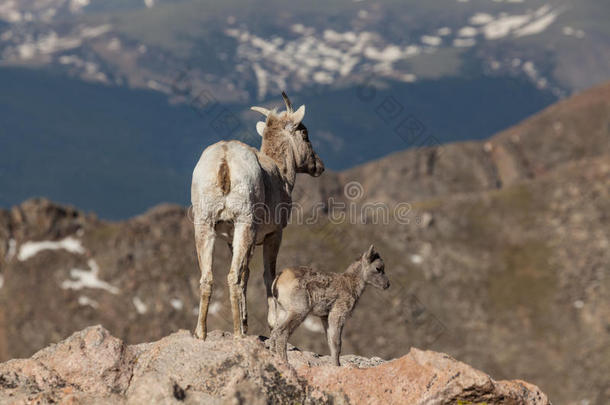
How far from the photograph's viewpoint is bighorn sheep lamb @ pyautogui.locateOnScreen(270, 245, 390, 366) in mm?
18922

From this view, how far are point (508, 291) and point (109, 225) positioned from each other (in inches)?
3329

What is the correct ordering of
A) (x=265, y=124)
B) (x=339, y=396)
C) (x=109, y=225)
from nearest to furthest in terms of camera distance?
(x=339, y=396)
(x=265, y=124)
(x=109, y=225)

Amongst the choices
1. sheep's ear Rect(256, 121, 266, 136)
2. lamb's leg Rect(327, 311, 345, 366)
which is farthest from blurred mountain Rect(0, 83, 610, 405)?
lamb's leg Rect(327, 311, 345, 366)

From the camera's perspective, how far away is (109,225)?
178125 mm

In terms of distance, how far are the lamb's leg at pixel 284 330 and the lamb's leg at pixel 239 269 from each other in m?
0.80

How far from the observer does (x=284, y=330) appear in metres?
18.8

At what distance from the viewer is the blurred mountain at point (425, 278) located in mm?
137625

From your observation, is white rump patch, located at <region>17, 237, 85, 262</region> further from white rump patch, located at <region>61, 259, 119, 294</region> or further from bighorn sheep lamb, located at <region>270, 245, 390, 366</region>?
bighorn sheep lamb, located at <region>270, 245, 390, 366</region>

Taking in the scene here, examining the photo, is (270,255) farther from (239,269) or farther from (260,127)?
(260,127)

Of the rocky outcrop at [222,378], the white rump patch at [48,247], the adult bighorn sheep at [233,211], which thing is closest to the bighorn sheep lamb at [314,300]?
the adult bighorn sheep at [233,211]

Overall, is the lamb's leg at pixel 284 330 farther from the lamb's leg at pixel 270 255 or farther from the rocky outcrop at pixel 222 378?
the lamb's leg at pixel 270 255

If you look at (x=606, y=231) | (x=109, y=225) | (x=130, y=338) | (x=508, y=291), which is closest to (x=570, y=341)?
(x=508, y=291)

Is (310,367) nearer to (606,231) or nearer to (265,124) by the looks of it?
(265,124)

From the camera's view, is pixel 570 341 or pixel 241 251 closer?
pixel 241 251
